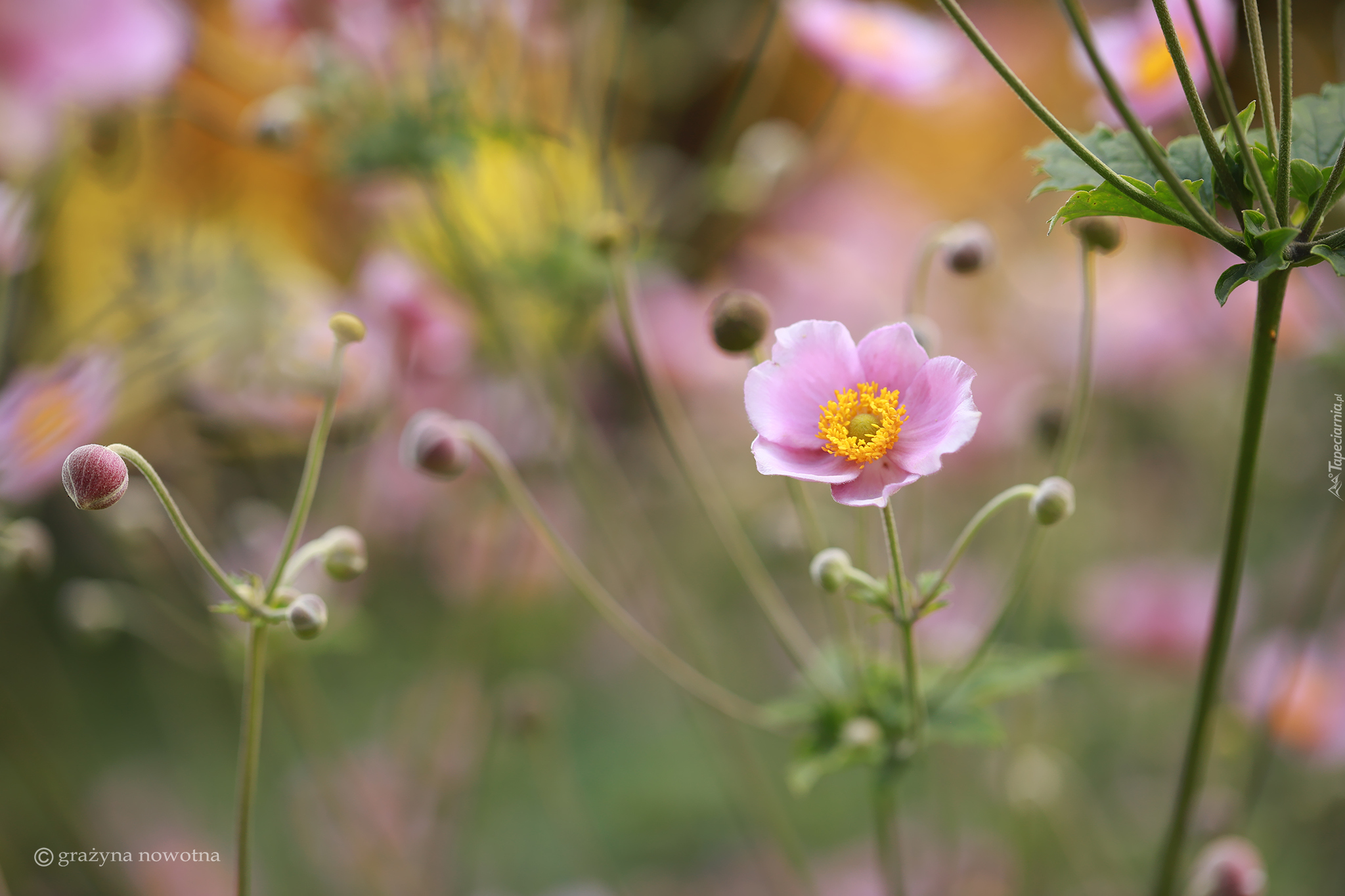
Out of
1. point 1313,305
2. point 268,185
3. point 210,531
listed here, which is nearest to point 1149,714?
point 1313,305

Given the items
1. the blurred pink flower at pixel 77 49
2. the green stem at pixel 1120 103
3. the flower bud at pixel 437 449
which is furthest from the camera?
the blurred pink flower at pixel 77 49

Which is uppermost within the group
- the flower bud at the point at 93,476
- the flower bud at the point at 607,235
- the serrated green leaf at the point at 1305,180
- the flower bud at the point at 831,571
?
the serrated green leaf at the point at 1305,180

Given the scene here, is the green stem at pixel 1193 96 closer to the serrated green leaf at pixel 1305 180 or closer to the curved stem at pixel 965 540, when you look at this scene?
the serrated green leaf at pixel 1305 180

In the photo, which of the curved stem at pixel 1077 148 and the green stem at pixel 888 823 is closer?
the curved stem at pixel 1077 148

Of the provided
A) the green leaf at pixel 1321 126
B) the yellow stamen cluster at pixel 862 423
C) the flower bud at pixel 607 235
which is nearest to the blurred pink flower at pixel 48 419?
the flower bud at pixel 607 235

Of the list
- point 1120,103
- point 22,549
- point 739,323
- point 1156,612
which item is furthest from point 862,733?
point 1156,612

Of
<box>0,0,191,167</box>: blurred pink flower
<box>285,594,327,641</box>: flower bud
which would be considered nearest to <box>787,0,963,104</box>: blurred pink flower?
<box>0,0,191,167</box>: blurred pink flower

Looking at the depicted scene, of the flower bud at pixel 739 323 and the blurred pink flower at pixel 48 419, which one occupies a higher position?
the flower bud at pixel 739 323

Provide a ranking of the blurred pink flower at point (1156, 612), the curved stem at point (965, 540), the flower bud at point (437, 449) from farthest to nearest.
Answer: the blurred pink flower at point (1156, 612)
the flower bud at point (437, 449)
the curved stem at point (965, 540)
